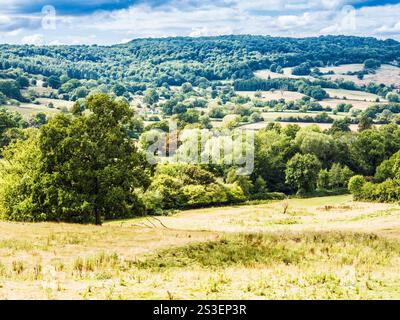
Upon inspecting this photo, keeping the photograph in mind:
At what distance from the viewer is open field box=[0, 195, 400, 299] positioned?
14961mm

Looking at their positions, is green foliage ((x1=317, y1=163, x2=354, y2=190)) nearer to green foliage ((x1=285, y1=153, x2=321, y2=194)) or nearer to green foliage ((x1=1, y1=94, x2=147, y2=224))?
green foliage ((x1=285, y1=153, x2=321, y2=194))

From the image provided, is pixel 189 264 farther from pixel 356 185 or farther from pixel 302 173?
pixel 302 173

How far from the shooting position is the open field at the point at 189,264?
589 inches

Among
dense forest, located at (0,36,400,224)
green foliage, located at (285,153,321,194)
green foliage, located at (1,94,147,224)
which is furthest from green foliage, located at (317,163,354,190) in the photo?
green foliage, located at (1,94,147,224)

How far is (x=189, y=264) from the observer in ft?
62.7

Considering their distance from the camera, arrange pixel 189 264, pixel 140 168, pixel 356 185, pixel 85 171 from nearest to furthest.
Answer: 1. pixel 189 264
2. pixel 85 171
3. pixel 140 168
4. pixel 356 185

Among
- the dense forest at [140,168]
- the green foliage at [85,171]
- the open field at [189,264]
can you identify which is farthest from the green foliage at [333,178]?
the open field at [189,264]

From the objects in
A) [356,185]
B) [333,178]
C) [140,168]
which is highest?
[140,168]

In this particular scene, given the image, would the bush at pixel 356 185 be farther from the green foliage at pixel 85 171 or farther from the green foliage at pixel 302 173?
the green foliage at pixel 85 171

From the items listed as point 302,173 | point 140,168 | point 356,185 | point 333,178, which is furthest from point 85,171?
point 333,178
